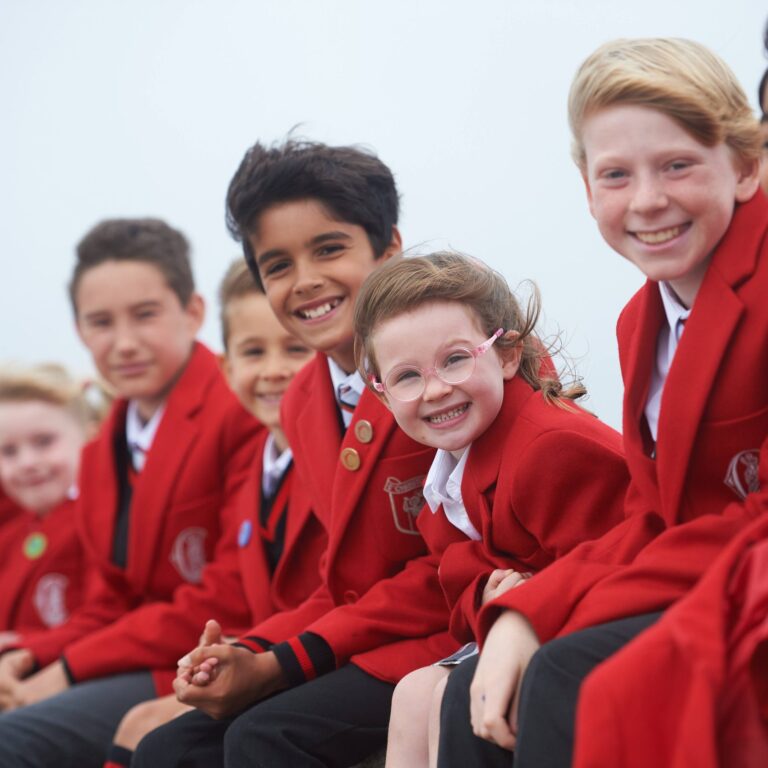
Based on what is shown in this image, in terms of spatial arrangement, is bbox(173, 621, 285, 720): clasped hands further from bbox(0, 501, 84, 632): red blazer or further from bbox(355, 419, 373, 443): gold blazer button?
bbox(0, 501, 84, 632): red blazer

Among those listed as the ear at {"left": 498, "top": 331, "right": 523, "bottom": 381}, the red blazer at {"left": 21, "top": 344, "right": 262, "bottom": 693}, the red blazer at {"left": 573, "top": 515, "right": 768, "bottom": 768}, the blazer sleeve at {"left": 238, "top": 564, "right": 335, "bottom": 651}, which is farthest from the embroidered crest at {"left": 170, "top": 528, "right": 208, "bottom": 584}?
the red blazer at {"left": 573, "top": 515, "right": 768, "bottom": 768}

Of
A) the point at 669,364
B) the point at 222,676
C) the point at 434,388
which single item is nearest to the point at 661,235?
the point at 669,364

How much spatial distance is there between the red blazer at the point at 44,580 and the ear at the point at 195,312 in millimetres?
629

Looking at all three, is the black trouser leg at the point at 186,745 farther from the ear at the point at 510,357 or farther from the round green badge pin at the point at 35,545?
the round green badge pin at the point at 35,545

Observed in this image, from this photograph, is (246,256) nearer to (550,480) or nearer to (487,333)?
(487,333)

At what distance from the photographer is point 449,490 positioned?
6.34ft

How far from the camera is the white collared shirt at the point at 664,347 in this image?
5.59 feet

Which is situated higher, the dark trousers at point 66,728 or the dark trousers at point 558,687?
the dark trousers at point 558,687

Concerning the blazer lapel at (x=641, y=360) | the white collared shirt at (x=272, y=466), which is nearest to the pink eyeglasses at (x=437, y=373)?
the blazer lapel at (x=641, y=360)

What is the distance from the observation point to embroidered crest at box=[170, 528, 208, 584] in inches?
111

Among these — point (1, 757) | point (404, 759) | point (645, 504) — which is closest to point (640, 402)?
point (645, 504)

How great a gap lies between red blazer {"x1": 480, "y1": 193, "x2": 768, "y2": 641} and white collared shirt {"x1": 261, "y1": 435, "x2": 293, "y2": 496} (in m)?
0.97

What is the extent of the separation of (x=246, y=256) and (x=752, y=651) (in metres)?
1.40

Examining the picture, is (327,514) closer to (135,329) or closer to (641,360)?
(641,360)
